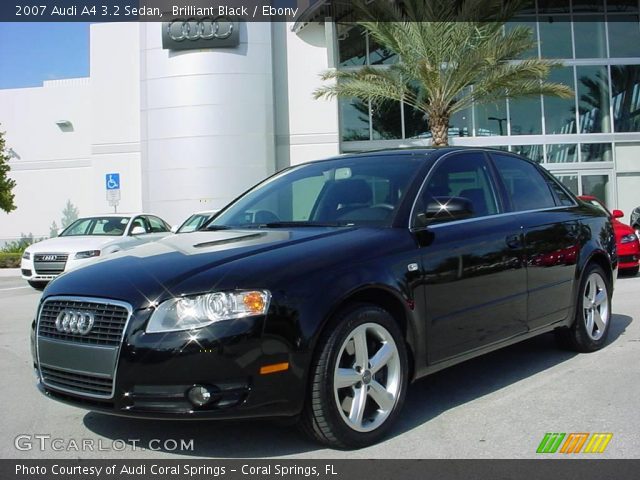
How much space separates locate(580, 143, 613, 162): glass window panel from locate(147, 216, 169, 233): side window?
1604 cm

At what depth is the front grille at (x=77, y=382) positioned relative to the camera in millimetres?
3295

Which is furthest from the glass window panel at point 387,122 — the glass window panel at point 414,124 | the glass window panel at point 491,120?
the glass window panel at point 491,120

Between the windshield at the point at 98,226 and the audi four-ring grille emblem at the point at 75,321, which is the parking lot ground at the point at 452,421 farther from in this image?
the windshield at the point at 98,226

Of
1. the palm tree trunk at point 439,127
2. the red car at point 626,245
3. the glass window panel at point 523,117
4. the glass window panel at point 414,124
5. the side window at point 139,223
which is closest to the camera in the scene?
the red car at point 626,245

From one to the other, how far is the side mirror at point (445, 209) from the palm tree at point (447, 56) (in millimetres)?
13177

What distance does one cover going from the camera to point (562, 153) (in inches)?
955

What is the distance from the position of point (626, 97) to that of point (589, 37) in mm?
2621

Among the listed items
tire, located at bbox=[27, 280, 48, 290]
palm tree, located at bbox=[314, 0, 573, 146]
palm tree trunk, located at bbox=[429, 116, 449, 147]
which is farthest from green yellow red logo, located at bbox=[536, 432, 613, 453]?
palm tree trunk, located at bbox=[429, 116, 449, 147]

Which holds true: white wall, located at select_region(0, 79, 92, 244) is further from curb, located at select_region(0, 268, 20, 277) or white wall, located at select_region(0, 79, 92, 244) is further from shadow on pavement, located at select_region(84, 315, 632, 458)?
shadow on pavement, located at select_region(84, 315, 632, 458)

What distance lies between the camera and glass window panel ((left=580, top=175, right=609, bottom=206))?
79.3 ft

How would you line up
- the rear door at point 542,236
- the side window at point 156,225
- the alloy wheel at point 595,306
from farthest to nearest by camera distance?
the side window at point 156,225 < the alloy wheel at point 595,306 < the rear door at point 542,236

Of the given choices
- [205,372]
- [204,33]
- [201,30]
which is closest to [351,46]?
[204,33]

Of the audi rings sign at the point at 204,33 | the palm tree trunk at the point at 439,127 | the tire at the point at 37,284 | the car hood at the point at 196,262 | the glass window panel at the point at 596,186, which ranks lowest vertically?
the tire at the point at 37,284

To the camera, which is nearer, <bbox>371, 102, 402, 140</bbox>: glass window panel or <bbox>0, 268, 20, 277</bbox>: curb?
<bbox>0, 268, 20, 277</bbox>: curb
